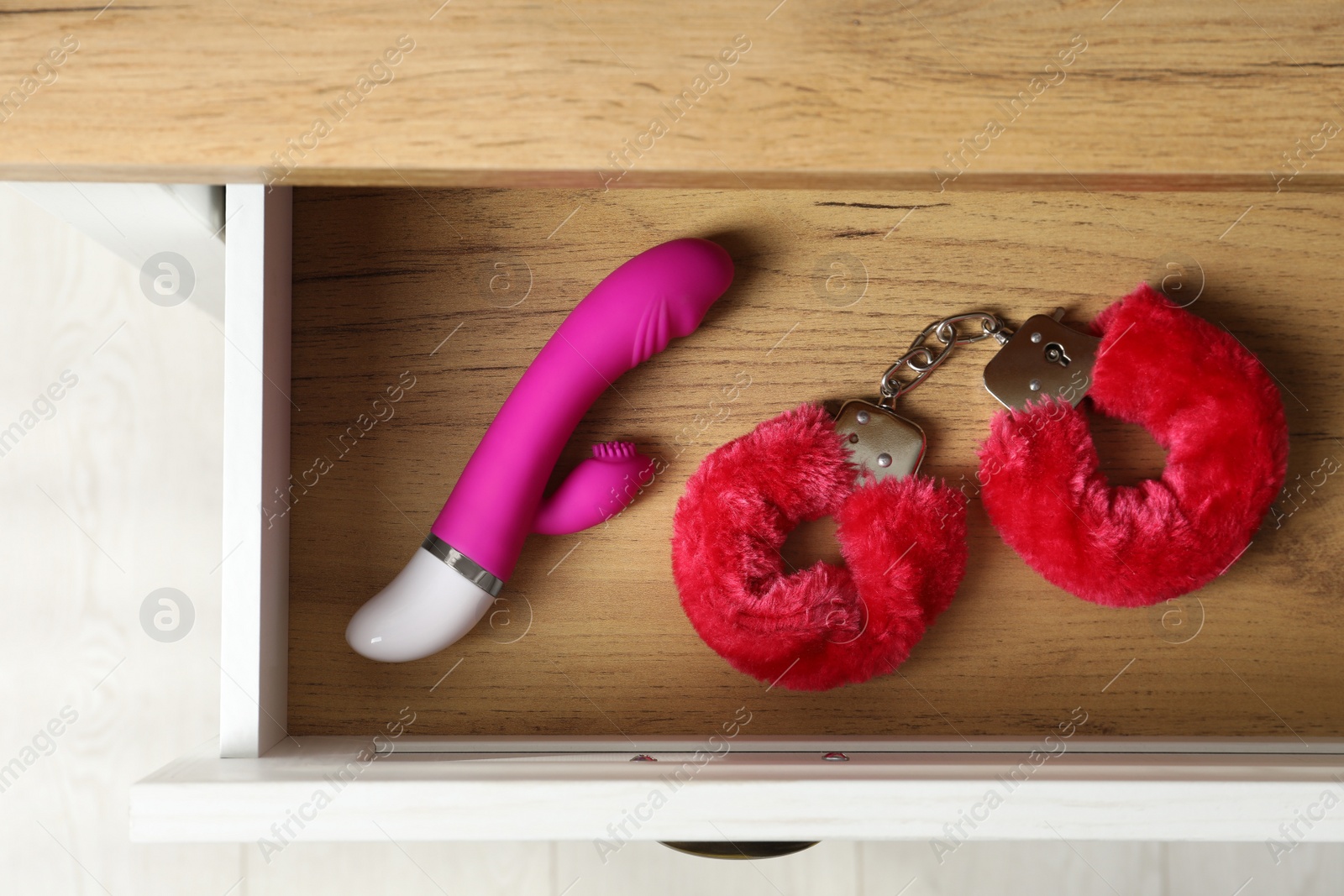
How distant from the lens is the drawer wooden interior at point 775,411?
0.47 m

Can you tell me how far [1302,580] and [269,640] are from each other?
52cm

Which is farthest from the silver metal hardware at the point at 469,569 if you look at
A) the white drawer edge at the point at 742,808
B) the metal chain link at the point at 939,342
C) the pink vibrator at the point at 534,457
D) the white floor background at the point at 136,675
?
the white floor background at the point at 136,675

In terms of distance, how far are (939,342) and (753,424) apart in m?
0.11

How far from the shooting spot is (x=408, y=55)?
0.29 m

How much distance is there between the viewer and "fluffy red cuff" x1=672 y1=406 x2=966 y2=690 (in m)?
0.45

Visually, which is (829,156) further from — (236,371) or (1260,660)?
(1260,660)

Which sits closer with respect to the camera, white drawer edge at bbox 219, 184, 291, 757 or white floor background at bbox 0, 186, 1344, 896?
white drawer edge at bbox 219, 184, 291, 757

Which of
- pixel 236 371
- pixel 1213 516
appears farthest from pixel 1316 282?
pixel 236 371

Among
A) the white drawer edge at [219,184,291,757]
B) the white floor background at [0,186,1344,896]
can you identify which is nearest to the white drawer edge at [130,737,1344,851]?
the white drawer edge at [219,184,291,757]

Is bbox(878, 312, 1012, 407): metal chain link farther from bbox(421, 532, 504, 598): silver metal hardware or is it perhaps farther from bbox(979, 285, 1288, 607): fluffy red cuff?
bbox(421, 532, 504, 598): silver metal hardware

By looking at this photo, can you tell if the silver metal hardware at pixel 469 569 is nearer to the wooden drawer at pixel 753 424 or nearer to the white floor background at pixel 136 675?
the wooden drawer at pixel 753 424

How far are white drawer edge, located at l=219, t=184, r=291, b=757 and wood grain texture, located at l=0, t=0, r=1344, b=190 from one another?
0.11 m

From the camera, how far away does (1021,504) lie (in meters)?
0.45

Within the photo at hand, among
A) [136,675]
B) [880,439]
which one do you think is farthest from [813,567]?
[136,675]
